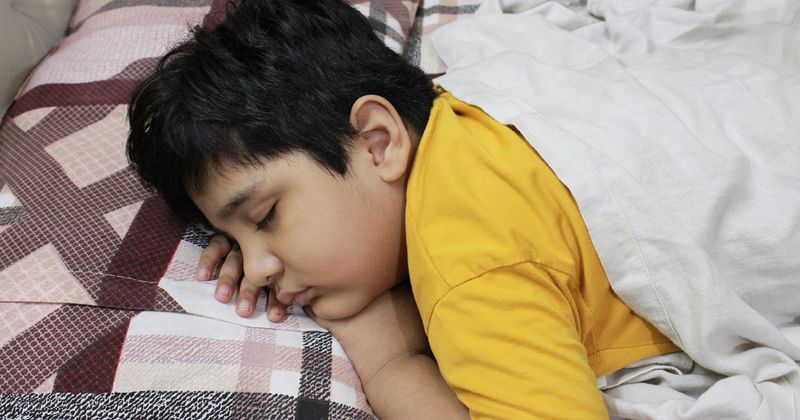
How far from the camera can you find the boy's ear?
2.77 feet

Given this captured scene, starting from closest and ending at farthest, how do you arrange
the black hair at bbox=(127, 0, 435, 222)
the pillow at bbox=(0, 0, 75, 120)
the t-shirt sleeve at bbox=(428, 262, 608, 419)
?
the t-shirt sleeve at bbox=(428, 262, 608, 419), the black hair at bbox=(127, 0, 435, 222), the pillow at bbox=(0, 0, 75, 120)

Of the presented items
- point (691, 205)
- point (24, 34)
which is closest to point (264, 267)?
point (691, 205)

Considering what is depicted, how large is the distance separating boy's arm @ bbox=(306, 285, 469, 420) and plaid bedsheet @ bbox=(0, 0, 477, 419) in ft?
0.09

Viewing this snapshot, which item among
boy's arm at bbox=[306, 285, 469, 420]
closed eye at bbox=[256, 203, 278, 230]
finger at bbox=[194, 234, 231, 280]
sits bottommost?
boy's arm at bbox=[306, 285, 469, 420]

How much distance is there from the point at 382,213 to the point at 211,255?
0.25 m

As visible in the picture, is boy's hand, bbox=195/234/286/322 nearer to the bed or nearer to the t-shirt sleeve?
the bed

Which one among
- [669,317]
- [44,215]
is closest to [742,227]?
[669,317]

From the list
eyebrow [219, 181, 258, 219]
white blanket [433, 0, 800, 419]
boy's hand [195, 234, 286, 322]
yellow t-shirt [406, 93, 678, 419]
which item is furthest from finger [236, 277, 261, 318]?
white blanket [433, 0, 800, 419]

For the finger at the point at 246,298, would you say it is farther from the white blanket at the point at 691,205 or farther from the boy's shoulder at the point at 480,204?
the white blanket at the point at 691,205

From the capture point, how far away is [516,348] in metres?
0.72

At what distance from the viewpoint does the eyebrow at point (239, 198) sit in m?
0.81

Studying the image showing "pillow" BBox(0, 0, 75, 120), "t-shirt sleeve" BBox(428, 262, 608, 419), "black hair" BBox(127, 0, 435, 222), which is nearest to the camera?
"t-shirt sleeve" BBox(428, 262, 608, 419)

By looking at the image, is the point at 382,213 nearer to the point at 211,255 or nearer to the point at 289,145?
the point at 289,145

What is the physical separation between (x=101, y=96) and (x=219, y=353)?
1.72ft
